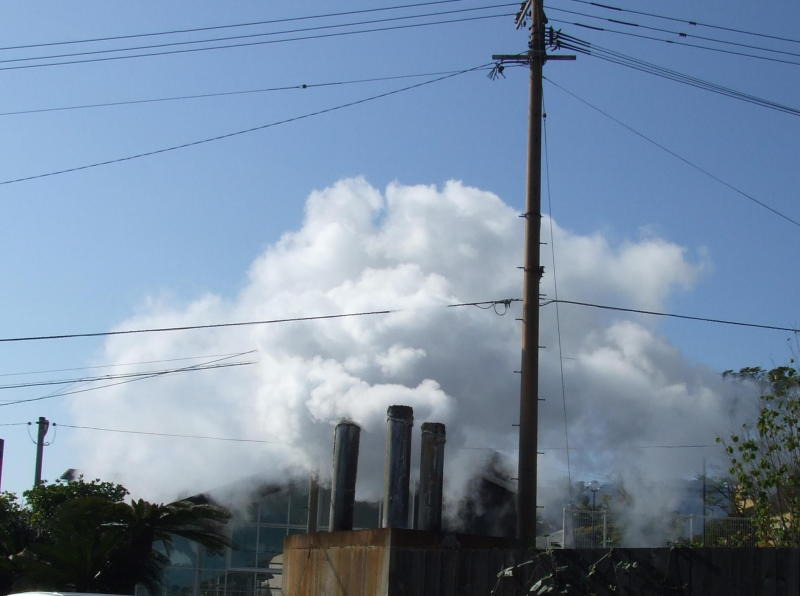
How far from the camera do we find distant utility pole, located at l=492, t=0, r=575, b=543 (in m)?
14.4

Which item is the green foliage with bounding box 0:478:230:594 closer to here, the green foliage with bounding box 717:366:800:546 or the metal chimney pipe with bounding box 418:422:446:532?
the metal chimney pipe with bounding box 418:422:446:532

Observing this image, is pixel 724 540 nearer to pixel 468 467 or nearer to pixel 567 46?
pixel 468 467

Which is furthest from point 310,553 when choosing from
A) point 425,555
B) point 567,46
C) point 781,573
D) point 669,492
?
point 669,492

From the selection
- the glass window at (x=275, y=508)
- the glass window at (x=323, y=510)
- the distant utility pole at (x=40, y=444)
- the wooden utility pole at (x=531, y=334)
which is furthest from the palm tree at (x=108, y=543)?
the distant utility pole at (x=40, y=444)

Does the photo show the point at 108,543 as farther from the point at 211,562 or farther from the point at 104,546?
the point at 211,562

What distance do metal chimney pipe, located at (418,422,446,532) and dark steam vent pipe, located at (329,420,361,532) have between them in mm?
1065

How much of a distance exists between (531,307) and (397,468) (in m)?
3.02

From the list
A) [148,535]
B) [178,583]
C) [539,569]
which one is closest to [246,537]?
[178,583]

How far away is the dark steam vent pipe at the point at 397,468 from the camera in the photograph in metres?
15.5

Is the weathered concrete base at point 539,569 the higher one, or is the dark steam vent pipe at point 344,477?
the dark steam vent pipe at point 344,477

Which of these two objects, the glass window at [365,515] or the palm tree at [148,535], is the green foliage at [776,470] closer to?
the palm tree at [148,535]

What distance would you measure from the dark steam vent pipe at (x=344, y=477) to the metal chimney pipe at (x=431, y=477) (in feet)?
3.49

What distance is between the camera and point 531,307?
48.9 feet

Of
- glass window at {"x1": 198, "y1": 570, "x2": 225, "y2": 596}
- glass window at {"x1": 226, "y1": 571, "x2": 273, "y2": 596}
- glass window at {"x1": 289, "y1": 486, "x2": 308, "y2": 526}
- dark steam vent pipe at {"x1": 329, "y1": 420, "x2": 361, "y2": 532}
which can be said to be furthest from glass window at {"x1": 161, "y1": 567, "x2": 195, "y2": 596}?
dark steam vent pipe at {"x1": 329, "y1": 420, "x2": 361, "y2": 532}
